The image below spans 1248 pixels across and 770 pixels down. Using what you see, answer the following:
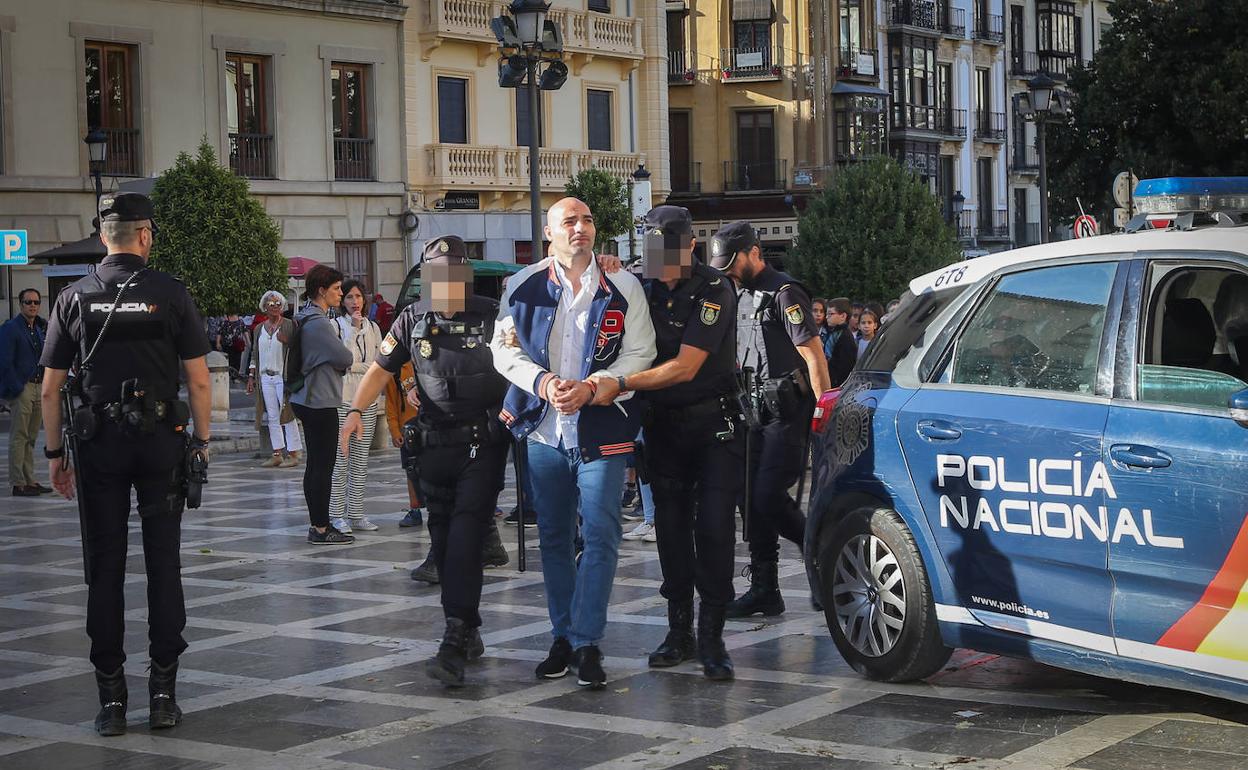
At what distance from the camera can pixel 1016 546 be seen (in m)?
6.66

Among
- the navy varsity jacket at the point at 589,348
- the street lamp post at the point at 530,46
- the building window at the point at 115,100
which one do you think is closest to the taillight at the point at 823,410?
the navy varsity jacket at the point at 589,348

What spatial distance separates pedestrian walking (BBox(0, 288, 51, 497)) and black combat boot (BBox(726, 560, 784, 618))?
33.0 ft

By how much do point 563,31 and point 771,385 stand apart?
3450cm

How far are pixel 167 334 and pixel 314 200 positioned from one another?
1227 inches

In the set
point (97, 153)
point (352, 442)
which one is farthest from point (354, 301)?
point (97, 153)

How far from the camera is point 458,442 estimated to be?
793 centimetres

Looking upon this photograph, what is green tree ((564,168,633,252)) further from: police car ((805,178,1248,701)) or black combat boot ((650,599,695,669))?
police car ((805,178,1248,701))

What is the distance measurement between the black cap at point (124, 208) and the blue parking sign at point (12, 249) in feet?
51.2

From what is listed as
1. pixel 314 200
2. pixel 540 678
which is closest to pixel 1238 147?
pixel 314 200

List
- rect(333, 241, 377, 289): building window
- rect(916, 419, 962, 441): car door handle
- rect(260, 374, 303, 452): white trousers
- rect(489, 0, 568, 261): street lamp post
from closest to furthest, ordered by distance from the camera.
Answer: rect(916, 419, 962, 441): car door handle
rect(260, 374, 303, 452): white trousers
rect(489, 0, 568, 261): street lamp post
rect(333, 241, 377, 289): building window

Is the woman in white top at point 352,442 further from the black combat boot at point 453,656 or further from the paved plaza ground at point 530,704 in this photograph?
the black combat boot at point 453,656

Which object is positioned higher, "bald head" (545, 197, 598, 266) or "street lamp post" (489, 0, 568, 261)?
"street lamp post" (489, 0, 568, 261)

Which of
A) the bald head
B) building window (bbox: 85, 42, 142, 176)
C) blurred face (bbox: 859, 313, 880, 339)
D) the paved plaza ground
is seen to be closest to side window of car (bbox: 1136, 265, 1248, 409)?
the paved plaza ground

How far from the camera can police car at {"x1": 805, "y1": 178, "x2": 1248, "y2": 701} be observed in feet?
19.8
